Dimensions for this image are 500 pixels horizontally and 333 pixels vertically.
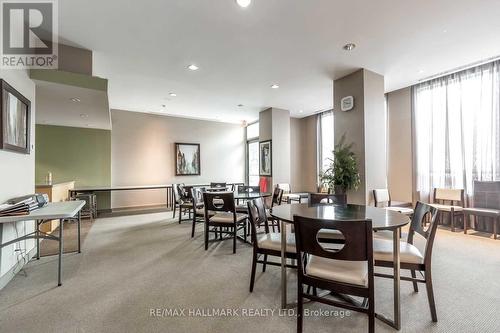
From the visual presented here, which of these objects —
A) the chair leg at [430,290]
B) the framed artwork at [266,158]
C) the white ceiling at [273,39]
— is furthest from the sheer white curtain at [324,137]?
the chair leg at [430,290]

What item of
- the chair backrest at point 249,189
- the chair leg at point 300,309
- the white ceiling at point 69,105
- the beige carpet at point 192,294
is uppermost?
the white ceiling at point 69,105

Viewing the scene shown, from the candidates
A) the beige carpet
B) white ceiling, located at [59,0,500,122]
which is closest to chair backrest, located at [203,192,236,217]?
the beige carpet

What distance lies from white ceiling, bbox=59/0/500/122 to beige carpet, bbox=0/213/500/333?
2.99 meters

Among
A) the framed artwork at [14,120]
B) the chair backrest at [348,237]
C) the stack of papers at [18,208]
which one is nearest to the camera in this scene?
the chair backrest at [348,237]

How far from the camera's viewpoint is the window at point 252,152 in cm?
894

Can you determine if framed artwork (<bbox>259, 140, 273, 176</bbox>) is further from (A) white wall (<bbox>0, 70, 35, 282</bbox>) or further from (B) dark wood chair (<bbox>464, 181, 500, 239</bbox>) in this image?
(A) white wall (<bbox>0, 70, 35, 282</bbox>)

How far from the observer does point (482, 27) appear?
3.09 metres

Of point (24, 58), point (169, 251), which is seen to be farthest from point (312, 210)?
point (24, 58)

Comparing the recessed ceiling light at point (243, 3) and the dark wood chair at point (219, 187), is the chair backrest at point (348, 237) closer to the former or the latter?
the recessed ceiling light at point (243, 3)

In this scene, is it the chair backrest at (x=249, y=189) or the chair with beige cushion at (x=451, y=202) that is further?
the chair backrest at (x=249, y=189)

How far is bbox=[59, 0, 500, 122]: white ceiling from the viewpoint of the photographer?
2.71 m

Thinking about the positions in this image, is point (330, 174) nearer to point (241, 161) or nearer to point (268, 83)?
point (268, 83)

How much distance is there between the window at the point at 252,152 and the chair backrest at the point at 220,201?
540 centimetres

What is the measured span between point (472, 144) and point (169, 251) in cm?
566
